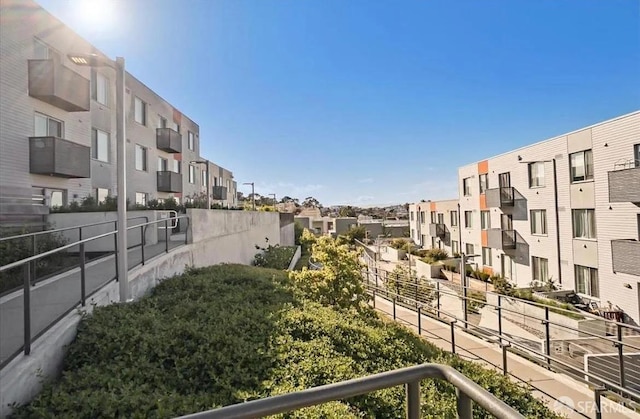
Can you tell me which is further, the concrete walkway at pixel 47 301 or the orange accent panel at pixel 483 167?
the orange accent panel at pixel 483 167

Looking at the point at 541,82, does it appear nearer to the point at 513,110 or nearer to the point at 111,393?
the point at 513,110

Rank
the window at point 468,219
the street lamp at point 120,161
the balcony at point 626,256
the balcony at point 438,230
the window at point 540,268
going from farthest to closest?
1. the balcony at point 438,230
2. the window at point 468,219
3. the window at point 540,268
4. the balcony at point 626,256
5. the street lamp at point 120,161

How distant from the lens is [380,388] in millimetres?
1411

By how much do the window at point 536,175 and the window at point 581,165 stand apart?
2.06 meters

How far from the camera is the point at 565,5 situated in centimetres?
1080

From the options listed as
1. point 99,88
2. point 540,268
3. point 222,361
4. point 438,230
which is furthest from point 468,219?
point 222,361

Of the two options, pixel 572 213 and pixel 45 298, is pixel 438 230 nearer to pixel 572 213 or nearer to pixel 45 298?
pixel 572 213

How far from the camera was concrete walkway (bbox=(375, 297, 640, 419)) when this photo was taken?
509cm

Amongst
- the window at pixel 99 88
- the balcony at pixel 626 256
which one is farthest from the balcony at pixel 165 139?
the balcony at pixel 626 256

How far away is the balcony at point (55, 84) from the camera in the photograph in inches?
520

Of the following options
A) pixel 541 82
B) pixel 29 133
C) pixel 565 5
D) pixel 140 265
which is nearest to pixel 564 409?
pixel 140 265

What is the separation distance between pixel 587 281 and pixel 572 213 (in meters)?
3.40

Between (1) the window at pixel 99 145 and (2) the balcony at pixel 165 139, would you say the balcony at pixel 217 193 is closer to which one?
(2) the balcony at pixel 165 139

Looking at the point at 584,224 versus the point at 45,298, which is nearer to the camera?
the point at 45,298
